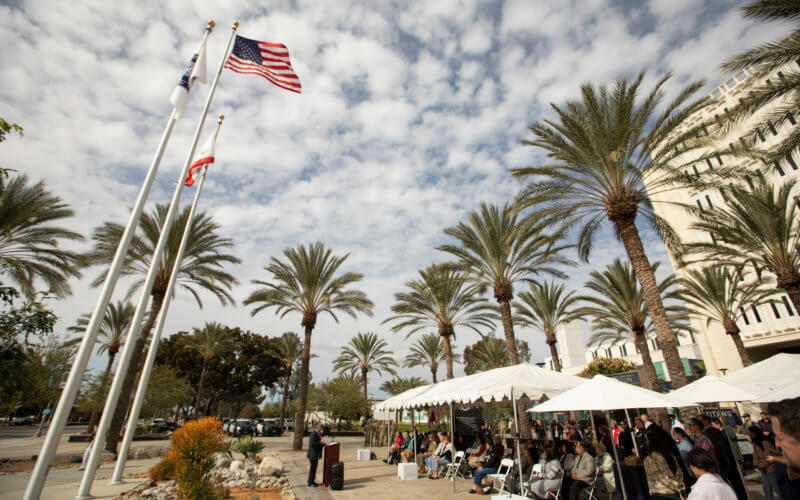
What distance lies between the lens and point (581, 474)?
7.01m

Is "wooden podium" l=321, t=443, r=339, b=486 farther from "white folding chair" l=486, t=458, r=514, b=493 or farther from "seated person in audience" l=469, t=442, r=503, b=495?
"white folding chair" l=486, t=458, r=514, b=493

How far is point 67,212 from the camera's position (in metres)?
15.5

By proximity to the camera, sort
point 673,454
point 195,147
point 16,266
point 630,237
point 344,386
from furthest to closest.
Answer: point 344,386 < point 16,266 < point 630,237 < point 195,147 < point 673,454

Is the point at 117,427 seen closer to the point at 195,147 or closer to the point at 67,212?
the point at 67,212

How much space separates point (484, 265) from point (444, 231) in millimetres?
2753

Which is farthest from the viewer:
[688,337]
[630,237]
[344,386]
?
[688,337]

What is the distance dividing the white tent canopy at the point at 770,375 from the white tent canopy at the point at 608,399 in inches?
157

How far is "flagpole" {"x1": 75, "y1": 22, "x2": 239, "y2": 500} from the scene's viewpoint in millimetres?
6559

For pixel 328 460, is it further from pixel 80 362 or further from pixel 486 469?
pixel 80 362

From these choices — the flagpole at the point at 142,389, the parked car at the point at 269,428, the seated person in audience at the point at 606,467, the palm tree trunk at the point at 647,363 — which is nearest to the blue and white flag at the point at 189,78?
the flagpole at the point at 142,389

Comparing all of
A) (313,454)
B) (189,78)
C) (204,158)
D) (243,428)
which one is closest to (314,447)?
(313,454)

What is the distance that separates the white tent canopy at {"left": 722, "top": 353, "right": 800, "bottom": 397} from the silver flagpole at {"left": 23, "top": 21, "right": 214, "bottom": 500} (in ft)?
46.8

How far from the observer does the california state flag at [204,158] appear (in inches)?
398

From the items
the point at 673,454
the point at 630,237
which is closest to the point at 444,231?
the point at 630,237
